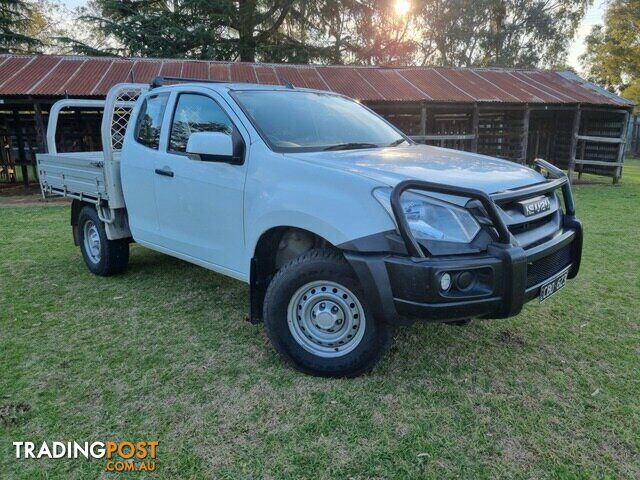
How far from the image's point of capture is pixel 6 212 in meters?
9.88

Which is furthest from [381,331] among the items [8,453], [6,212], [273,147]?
[6,212]

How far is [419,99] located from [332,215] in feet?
37.8

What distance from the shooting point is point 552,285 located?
10.2 ft

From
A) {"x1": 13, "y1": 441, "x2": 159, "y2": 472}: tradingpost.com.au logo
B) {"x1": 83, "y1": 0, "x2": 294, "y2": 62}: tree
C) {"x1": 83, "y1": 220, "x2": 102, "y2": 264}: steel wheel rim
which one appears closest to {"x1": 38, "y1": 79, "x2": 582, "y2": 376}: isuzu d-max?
{"x1": 83, "y1": 220, "x2": 102, "y2": 264}: steel wheel rim

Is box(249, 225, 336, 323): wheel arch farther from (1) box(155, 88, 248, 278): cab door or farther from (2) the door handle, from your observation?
(2) the door handle

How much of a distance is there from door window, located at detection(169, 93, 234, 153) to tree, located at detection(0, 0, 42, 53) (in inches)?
989

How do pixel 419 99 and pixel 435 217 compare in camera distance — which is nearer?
pixel 435 217

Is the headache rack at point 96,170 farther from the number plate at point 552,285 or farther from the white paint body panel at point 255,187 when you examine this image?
the number plate at point 552,285

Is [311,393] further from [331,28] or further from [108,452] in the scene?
[331,28]

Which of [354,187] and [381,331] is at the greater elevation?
[354,187]

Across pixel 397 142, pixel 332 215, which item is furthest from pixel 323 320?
pixel 397 142

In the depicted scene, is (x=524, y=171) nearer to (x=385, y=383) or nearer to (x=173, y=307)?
(x=385, y=383)

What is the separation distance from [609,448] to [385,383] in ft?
4.10

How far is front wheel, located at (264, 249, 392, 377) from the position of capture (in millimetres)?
2936
